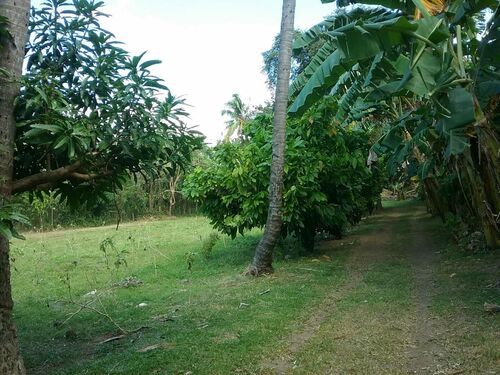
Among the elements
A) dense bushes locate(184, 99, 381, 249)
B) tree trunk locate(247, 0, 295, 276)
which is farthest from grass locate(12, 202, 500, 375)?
dense bushes locate(184, 99, 381, 249)

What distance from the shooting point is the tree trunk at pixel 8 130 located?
4098mm

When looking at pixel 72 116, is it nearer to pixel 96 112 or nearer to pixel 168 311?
pixel 96 112

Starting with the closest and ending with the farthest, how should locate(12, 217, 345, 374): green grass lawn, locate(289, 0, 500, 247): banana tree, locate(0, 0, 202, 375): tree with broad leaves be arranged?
1. locate(0, 0, 202, 375): tree with broad leaves
2. locate(12, 217, 345, 374): green grass lawn
3. locate(289, 0, 500, 247): banana tree

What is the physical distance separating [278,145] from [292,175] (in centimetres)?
151

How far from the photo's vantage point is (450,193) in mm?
13062

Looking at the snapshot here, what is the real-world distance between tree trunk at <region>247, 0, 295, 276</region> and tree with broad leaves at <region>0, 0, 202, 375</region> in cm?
466

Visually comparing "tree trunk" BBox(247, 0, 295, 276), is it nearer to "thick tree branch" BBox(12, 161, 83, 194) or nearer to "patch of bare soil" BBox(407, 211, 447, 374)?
Answer: "patch of bare soil" BBox(407, 211, 447, 374)

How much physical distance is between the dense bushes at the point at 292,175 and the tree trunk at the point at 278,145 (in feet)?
3.36

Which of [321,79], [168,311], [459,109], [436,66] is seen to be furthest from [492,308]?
[168,311]

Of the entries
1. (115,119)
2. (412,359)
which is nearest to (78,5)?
(115,119)

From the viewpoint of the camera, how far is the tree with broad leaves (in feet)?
13.2

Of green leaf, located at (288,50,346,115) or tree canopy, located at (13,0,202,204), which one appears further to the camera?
green leaf, located at (288,50,346,115)

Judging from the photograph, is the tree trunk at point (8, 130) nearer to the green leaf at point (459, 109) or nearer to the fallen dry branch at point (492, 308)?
the green leaf at point (459, 109)

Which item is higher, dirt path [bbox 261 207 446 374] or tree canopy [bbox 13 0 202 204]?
tree canopy [bbox 13 0 202 204]
